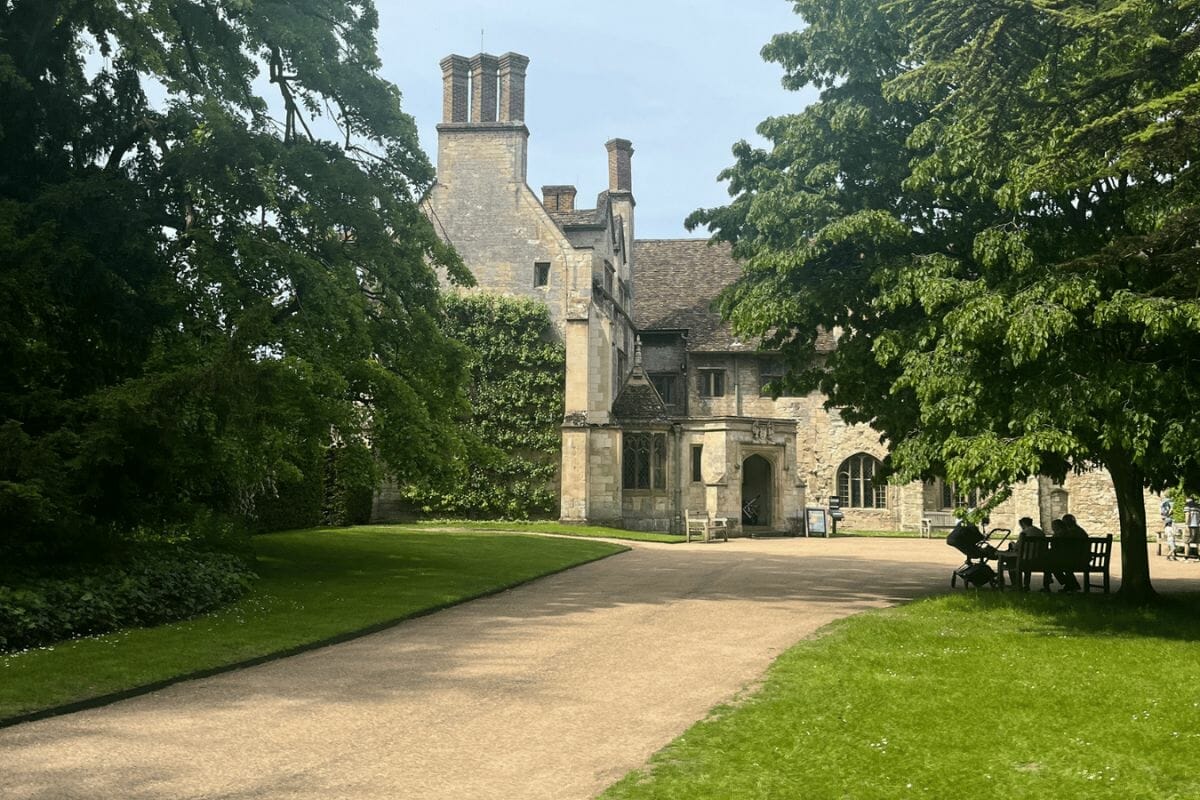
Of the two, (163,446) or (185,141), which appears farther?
(185,141)

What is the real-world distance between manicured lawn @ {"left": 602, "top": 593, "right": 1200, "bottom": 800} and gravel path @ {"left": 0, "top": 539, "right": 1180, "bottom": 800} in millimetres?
522

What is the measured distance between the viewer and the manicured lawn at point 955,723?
247 inches

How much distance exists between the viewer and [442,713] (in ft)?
27.0

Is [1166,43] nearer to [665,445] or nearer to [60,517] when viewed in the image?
[60,517]

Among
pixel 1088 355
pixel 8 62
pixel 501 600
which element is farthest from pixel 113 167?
pixel 1088 355

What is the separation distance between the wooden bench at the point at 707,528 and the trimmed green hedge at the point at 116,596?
774 inches

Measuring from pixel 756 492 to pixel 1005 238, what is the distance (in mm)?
30429

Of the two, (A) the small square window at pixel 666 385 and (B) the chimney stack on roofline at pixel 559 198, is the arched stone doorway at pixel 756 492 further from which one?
(B) the chimney stack on roofline at pixel 559 198

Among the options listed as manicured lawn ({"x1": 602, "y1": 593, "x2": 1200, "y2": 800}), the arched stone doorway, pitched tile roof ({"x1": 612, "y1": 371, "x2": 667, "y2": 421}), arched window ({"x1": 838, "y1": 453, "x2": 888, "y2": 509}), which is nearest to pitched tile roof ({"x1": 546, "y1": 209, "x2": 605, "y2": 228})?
pitched tile roof ({"x1": 612, "y1": 371, "x2": 667, "y2": 421})

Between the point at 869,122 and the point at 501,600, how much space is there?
9.08m

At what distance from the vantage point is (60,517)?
41.7ft

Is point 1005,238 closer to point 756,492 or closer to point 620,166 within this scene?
point 756,492

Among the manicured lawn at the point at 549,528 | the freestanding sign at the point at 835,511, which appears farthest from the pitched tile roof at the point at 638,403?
the freestanding sign at the point at 835,511

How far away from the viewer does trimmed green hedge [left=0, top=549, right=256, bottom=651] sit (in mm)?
10711
